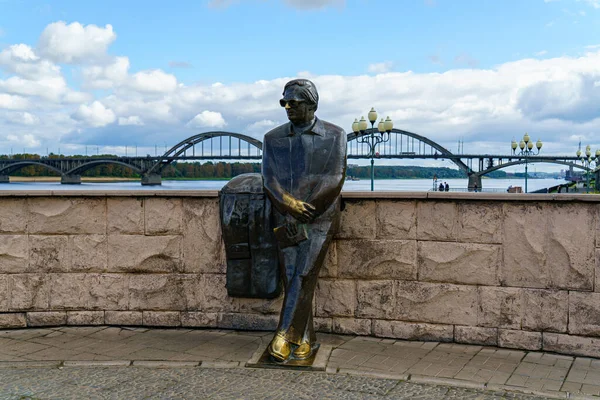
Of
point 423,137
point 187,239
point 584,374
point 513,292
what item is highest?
point 423,137

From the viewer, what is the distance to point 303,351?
366 centimetres

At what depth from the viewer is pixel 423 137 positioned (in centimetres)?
7775

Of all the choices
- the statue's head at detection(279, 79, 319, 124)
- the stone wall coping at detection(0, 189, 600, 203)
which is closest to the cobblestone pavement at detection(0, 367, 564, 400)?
the stone wall coping at detection(0, 189, 600, 203)

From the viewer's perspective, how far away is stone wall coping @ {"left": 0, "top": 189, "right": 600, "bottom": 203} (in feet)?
12.9

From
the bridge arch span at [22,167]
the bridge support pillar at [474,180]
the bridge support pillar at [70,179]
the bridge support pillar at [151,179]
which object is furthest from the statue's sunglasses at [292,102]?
the bridge support pillar at [474,180]

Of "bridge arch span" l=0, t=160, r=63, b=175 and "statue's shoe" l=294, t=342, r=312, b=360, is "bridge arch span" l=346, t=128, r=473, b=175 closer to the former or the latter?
"bridge arch span" l=0, t=160, r=63, b=175

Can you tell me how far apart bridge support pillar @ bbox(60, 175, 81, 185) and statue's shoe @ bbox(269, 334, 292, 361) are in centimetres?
5390

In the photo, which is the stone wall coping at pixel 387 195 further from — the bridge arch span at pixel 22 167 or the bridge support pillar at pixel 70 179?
the bridge arch span at pixel 22 167

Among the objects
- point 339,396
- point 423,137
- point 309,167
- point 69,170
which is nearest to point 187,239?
point 309,167

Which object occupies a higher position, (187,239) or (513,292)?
(187,239)

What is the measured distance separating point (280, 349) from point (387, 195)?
143cm

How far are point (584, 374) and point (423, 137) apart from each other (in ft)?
251

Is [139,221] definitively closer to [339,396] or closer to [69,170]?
[339,396]

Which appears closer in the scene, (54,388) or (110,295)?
(54,388)
